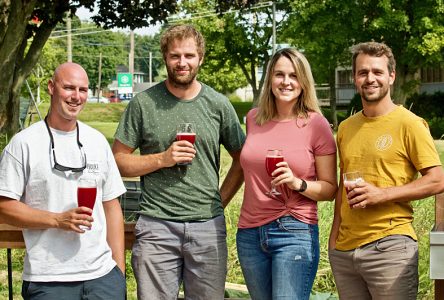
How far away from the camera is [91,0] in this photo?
18.9m

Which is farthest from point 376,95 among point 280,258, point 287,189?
point 280,258

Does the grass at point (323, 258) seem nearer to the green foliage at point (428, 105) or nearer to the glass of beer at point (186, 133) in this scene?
the glass of beer at point (186, 133)

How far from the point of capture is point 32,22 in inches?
722

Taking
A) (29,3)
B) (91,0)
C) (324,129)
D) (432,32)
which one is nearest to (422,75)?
(432,32)

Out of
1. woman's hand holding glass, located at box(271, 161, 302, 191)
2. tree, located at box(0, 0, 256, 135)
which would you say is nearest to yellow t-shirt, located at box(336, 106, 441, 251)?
woman's hand holding glass, located at box(271, 161, 302, 191)

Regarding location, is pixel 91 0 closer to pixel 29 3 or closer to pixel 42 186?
pixel 29 3

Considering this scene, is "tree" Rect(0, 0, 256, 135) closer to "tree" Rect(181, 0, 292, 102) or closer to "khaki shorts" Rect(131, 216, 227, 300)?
"khaki shorts" Rect(131, 216, 227, 300)

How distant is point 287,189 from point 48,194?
126 cm

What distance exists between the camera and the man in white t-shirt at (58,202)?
12.2ft

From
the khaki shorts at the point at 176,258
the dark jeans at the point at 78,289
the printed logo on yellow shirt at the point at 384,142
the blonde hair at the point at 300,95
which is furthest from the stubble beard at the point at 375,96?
the dark jeans at the point at 78,289

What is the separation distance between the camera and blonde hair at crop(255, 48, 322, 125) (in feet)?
13.9

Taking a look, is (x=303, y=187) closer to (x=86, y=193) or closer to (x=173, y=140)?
(x=173, y=140)

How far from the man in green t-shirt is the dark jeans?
15.5 inches

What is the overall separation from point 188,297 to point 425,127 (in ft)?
5.20
